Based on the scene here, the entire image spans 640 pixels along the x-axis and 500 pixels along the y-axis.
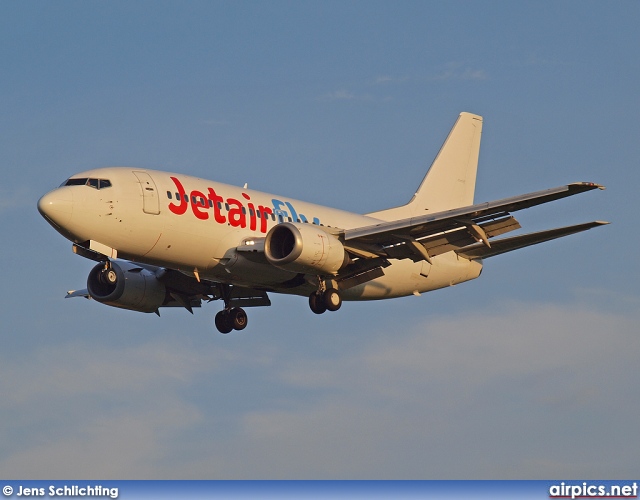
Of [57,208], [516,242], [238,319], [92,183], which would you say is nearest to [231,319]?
[238,319]

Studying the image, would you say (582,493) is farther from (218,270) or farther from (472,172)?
(472,172)

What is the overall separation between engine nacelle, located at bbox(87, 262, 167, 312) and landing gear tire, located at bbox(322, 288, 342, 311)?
7.38 meters

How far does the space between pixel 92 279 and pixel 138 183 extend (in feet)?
25.3

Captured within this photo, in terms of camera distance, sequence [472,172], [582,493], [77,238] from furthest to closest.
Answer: [472,172] < [77,238] < [582,493]

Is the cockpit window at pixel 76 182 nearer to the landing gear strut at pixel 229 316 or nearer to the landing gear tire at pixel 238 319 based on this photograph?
the landing gear strut at pixel 229 316

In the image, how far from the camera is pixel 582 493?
1312 inches

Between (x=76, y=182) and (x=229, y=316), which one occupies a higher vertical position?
(x=229, y=316)

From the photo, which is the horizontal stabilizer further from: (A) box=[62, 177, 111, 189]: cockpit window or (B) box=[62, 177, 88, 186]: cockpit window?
(B) box=[62, 177, 88, 186]: cockpit window

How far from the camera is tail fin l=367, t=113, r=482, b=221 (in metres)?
54.9

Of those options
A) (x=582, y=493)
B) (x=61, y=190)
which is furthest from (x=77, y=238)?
(x=582, y=493)

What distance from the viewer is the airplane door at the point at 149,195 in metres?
42.4

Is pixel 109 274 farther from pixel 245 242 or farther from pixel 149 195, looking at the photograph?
pixel 245 242

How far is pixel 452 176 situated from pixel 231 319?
13.1 metres

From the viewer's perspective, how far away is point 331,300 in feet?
153
